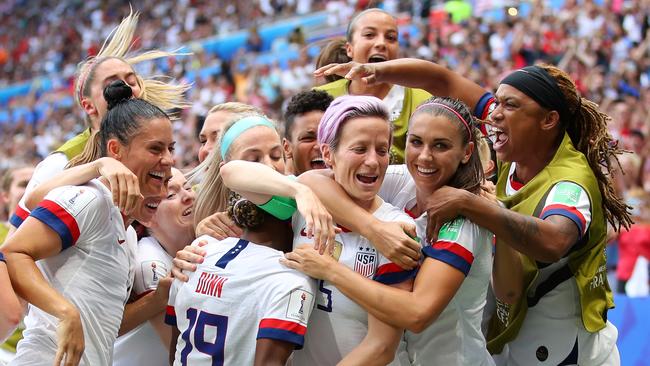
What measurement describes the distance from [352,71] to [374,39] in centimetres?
168

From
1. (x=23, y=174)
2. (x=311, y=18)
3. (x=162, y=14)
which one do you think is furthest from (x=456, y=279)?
(x=162, y=14)

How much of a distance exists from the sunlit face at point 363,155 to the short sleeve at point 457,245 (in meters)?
0.33

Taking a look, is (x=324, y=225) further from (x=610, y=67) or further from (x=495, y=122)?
(x=610, y=67)

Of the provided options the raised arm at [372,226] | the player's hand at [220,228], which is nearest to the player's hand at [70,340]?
the player's hand at [220,228]

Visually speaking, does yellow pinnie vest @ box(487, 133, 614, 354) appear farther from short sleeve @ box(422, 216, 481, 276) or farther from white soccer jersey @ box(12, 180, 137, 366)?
white soccer jersey @ box(12, 180, 137, 366)

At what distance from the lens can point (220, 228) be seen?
150 inches

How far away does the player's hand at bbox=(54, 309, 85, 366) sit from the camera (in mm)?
3457

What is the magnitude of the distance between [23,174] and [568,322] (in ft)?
15.0

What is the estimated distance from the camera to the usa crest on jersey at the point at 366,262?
3.51 metres

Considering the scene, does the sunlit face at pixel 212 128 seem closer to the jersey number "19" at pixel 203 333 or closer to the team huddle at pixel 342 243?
the team huddle at pixel 342 243

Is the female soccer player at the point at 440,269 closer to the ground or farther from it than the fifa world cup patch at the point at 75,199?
closer to the ground

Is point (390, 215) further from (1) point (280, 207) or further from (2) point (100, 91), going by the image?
(2) point (100, 91)

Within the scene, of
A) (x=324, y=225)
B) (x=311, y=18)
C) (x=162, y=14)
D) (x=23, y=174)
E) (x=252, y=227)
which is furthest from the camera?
(x=162, y=14)

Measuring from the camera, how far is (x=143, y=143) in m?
3.99
